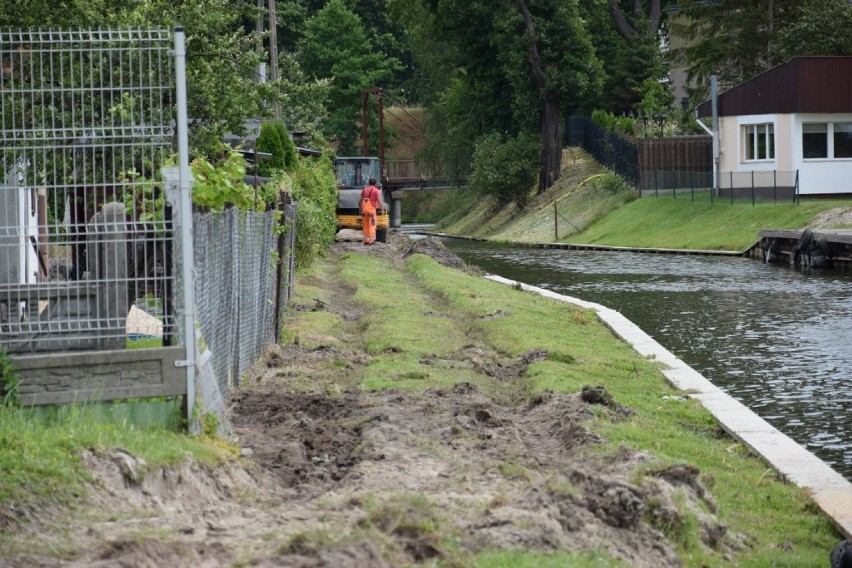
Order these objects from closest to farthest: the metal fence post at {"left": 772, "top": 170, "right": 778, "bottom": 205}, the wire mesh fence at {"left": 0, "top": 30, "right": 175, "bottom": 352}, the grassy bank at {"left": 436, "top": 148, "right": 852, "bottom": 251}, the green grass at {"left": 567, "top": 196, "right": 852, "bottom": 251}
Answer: the wire mesh fence at {"left": 0, "top": 30, "right": 175, "bottom": 352} < the green grass at {"left": 567, "top": 196, "right": 852, "bottom": 251} < the grassy bank at {"left": 436, "top": 148, "right": 852, "bottom": 251} < the metal fence post at {"left": 772, "top": 170, "right": 778, "bottom": 205}

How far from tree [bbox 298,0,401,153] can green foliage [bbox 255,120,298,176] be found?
60.3 metres

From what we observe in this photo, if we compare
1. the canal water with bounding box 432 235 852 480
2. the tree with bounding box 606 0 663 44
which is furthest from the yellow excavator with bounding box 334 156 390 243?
the tree with bounding box 606 0 663 44

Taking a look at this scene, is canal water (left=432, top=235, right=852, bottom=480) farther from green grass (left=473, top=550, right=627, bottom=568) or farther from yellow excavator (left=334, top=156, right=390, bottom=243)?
green grass (left=473, top=550, right=627, bottom=568)

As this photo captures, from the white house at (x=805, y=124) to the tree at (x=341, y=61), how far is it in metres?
42.9

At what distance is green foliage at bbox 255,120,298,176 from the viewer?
29.6 metres

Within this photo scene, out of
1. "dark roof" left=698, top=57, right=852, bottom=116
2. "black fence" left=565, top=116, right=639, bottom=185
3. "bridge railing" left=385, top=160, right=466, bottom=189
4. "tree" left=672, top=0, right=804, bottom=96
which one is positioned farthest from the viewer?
"bridge railing" left=385, top=160, right=466, bottom=189

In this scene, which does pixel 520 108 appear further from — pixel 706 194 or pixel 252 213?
pixel 252 213

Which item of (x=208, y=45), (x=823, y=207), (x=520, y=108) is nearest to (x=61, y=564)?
(x=208, y=45)

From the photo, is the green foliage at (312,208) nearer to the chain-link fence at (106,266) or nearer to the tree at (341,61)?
the chain-link fence at (106,266)

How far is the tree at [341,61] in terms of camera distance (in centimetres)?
9119

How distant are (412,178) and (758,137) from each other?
41.4 metres

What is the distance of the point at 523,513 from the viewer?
7777 millimetres

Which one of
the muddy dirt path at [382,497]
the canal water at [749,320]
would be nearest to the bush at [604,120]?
the canal water at [749,320]

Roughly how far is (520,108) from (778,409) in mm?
56264
